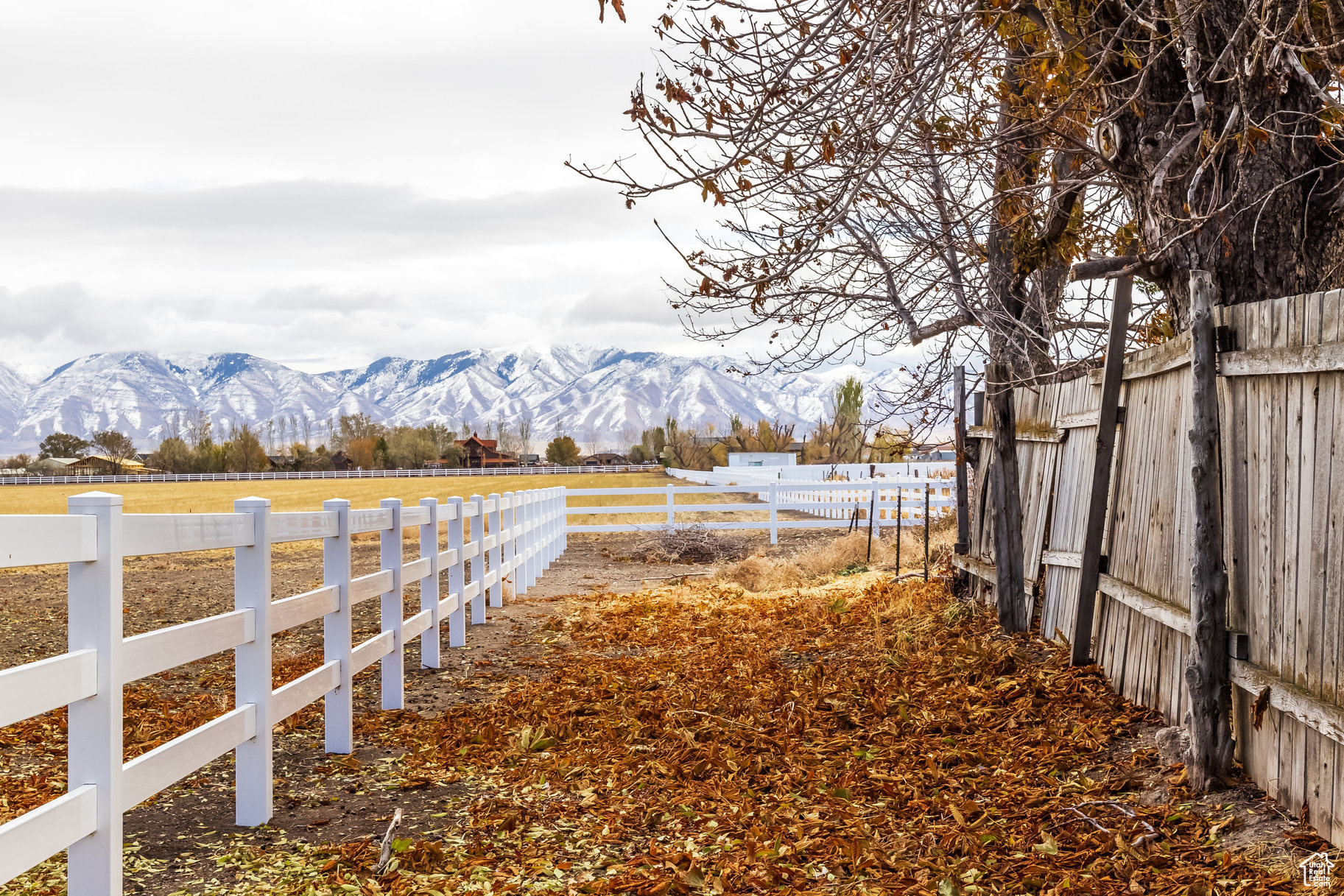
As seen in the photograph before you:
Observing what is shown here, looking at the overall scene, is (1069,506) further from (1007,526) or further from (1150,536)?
(1150,536)

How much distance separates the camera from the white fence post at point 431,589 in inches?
324

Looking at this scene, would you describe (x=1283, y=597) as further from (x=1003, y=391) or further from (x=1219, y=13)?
(x=1003, y=391)

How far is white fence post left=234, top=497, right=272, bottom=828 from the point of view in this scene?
4.55m

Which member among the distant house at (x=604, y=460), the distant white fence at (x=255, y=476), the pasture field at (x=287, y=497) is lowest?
the distant white fence at (x=255, y=476)

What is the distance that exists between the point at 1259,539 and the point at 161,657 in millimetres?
4479

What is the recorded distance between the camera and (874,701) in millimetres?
6285

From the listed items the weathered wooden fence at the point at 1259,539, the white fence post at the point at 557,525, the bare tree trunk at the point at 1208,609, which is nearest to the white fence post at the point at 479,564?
the weathered wooden fence at the point at 1259,539

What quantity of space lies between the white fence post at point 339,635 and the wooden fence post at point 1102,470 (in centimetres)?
453

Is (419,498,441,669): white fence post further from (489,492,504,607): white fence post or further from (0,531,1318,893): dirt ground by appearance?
(489,492,504,607): white fence post

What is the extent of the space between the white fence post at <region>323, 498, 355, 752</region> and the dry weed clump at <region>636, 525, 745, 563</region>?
12132mm

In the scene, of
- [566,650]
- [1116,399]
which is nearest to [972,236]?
[1116,399]

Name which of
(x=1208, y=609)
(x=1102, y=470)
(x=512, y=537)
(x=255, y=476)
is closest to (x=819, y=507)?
(x=512, y=537)

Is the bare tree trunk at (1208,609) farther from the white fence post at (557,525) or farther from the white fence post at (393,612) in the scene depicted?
the white fence post at (557,525)

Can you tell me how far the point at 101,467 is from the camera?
332ft
